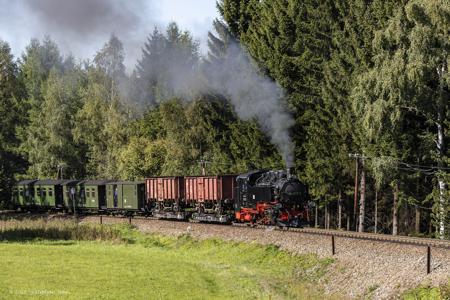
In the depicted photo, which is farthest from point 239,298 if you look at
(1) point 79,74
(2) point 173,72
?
(1) point 79,74

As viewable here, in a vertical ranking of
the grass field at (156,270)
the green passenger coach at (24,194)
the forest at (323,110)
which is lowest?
the grass field at (156,270)

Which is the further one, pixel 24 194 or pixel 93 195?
pixel 24 194

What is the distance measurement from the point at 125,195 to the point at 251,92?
13204 millimetres

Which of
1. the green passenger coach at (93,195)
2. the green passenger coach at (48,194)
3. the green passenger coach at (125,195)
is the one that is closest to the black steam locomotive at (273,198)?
the green passenger coach at (125,195)

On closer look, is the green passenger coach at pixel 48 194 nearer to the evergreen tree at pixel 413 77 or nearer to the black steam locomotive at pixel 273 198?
the black steam locomotive at pixel 273 198

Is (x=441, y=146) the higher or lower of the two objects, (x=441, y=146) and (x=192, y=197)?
the higher

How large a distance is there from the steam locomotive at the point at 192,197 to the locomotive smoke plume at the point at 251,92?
6.77 feet

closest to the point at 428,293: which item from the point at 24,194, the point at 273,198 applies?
the point at 273,198

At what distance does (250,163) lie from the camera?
4894 centimetres

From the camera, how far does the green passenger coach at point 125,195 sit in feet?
148

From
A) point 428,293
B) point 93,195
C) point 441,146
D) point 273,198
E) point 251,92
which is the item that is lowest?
point 428,293

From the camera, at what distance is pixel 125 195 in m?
46.3

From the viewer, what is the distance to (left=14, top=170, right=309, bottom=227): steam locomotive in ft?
103

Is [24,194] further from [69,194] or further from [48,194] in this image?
[69,194]
